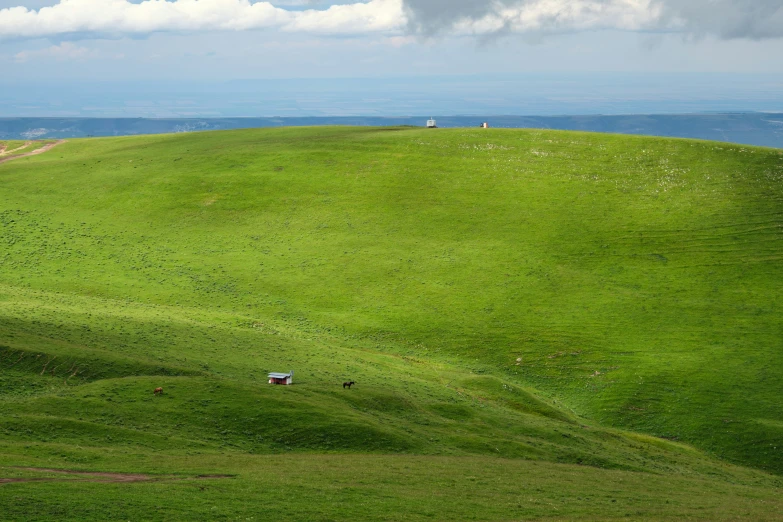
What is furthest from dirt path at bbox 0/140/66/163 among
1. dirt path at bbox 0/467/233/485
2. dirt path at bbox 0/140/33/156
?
dirt path at bbox 0/467/233/485

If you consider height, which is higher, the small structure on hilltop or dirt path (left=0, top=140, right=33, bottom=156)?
dirt path (left=0, top=140, right=33, bottom=156)

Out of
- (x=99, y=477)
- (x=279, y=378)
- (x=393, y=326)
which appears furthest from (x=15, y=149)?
(x=99, y=477)

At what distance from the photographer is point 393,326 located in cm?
6900

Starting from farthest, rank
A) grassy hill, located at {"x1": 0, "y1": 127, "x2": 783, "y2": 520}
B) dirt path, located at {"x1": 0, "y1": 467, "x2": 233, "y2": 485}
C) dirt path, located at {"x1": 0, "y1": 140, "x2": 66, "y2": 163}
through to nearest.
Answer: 1. dirt path, located at {"x1": 0, "y1": 140, "x2": 66, "y2": 163}
2. grassy hill, located at {"x1": 0, "y1": 127, "x2": 783, "y2": 520}
3. dirt path, located at {"x1": 0, "y1": 467, "x2": 233, "y2": 485}

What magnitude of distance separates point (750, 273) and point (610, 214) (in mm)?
16425

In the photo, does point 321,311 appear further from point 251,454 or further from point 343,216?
point 251,454

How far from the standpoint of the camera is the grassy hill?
33.7 meters

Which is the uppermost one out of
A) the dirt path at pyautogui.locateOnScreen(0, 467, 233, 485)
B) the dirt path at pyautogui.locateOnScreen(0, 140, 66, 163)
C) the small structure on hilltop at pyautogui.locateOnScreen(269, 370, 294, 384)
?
the dirt path at pyautogui.locateOnScreen(0, 140, 66, 163)

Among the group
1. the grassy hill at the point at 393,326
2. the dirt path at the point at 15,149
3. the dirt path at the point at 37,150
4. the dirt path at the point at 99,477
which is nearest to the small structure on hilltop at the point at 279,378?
the grassy hill at the point at 393,326

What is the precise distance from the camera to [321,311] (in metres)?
71.8

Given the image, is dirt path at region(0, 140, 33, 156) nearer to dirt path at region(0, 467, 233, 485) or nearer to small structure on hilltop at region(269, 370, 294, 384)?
small structure on hilltop at region(269, 370, 294, 384)

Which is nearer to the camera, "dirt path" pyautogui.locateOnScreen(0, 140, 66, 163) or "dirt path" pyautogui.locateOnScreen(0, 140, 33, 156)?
"dirt path" pyautogui.locateOnScreen(0, 140, 66, 163)

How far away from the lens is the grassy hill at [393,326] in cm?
3366

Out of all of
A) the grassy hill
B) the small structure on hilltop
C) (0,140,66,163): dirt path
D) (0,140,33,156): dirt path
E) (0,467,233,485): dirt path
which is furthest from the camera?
(0,140,33,156): dirt path
